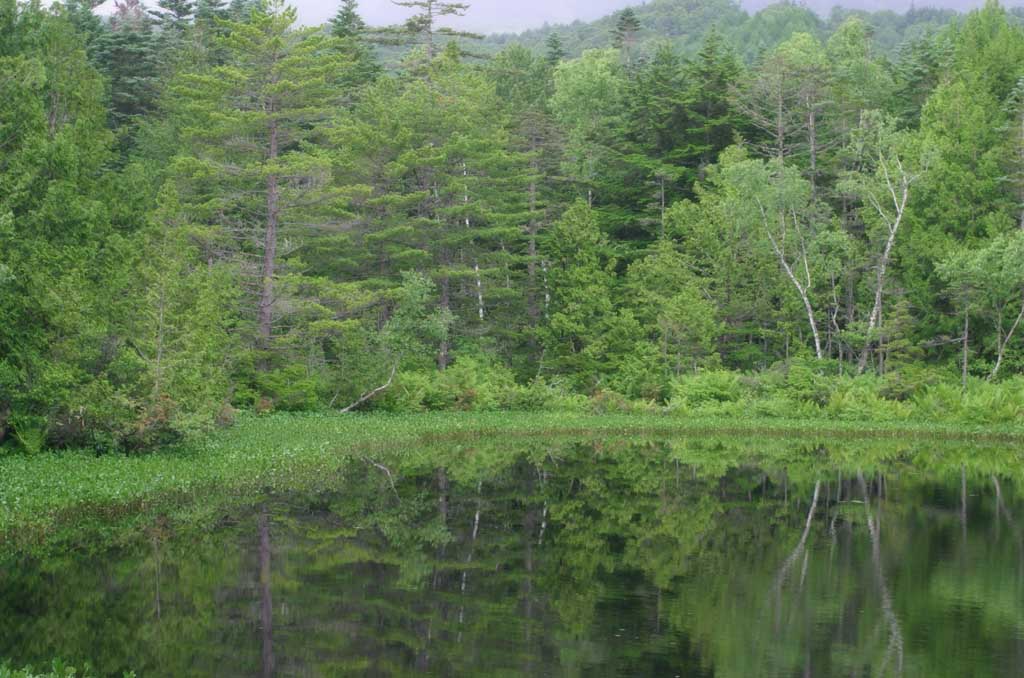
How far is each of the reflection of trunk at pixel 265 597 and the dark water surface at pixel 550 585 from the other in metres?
0.04

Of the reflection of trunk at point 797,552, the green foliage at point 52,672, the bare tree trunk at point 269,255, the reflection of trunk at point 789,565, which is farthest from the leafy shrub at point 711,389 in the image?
the green foliage at point 52,672

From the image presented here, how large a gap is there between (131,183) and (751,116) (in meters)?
35.8

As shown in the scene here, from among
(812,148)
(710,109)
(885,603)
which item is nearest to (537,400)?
(812,148)

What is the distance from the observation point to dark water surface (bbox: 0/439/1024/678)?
13227 millimetres

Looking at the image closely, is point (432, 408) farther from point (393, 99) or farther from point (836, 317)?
point (836, 317)

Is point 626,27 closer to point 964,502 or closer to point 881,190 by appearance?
point 881,190

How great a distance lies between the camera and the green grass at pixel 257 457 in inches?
770

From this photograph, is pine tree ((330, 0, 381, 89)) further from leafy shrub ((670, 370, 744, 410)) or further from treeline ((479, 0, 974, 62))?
treeline ((479, 0, 974, 62))

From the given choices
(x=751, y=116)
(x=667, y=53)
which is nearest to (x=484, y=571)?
(x=751, y=116)

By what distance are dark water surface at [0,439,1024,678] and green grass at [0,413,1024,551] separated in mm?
961

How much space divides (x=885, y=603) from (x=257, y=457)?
16.0m

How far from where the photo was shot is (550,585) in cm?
1733

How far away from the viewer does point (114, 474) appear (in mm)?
21938

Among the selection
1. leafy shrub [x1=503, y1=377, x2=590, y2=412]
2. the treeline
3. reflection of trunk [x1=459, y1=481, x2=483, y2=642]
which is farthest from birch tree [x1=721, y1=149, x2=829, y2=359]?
the treeline
